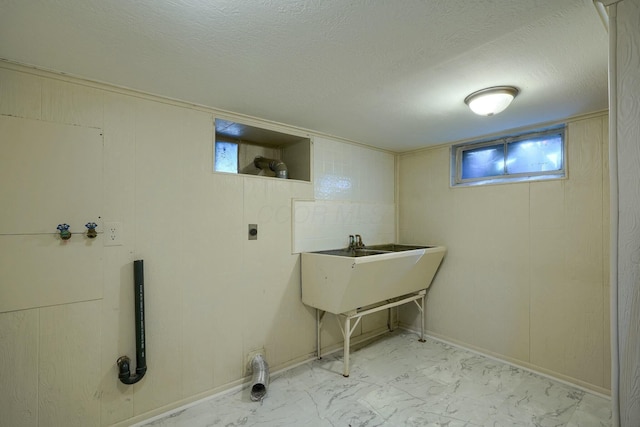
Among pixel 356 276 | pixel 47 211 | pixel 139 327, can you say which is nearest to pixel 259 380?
pixel 139 327

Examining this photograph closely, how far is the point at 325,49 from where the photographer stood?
4.93 ft

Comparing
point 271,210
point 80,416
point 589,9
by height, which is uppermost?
point 589,9

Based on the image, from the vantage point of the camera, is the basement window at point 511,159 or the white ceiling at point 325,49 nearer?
the white ceiling at point 325,49

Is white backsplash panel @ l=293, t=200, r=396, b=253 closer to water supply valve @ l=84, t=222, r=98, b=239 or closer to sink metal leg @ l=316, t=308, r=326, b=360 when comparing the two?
sink metal leg @ l=316, t=308, r=326, b=360

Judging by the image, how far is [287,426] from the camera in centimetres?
195

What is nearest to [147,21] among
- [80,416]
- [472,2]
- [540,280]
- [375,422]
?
[472,2]

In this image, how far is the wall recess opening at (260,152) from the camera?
2736mm

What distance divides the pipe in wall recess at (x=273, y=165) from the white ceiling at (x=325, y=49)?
2.10 feet

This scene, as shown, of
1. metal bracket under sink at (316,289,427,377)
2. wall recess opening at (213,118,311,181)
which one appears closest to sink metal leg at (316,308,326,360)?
metal bracket under sink at (316,289,427,377)

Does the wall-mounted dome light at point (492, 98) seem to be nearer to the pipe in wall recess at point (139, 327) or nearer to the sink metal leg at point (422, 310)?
the sink metal leg at point (422, 310)

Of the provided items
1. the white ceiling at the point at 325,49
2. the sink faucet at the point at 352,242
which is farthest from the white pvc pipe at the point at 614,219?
the sink faucet at the point at 352,242

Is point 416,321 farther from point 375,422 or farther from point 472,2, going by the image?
point 472,2

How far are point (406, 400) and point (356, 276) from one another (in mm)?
974

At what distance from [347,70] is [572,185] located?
2159mm
